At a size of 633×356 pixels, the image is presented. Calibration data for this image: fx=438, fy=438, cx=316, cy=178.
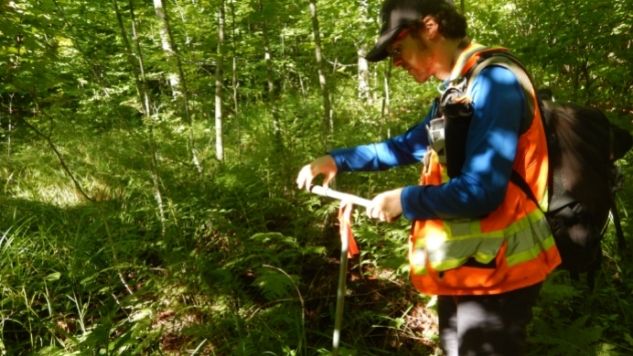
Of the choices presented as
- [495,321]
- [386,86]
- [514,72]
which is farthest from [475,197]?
[386,86]

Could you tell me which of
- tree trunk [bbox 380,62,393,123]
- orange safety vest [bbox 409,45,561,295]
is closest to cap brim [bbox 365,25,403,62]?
orange safety vest [bbox 409,45,561,295]

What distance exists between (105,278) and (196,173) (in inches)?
A: 55.5

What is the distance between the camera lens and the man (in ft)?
4.29

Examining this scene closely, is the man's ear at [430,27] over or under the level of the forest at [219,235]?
over

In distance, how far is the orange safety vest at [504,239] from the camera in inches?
56.2

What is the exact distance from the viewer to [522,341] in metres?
1.59

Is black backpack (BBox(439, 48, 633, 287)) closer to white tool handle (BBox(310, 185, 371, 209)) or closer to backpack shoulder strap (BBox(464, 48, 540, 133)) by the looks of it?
backpack shoulder strap (BBox(464, 48, 540, 133))

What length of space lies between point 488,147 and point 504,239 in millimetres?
359

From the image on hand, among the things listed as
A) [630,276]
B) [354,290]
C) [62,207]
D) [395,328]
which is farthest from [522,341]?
[62,207]

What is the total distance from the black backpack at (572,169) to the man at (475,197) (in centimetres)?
4

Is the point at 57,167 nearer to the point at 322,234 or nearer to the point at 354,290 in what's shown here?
the point at 322,234

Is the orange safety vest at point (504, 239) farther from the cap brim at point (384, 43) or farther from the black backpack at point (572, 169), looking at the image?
the cap brim at point (384, 43)

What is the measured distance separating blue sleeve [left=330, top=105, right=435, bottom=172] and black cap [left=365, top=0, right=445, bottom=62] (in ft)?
1.82

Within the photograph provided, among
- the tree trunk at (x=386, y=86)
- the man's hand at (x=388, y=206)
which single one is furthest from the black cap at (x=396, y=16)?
the tree trunk at (x=386, y=86)
